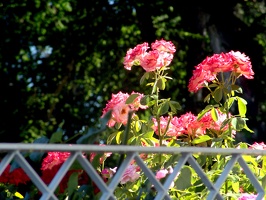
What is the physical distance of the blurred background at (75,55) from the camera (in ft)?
33.3

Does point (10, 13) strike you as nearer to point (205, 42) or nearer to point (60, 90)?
point (60, 90)

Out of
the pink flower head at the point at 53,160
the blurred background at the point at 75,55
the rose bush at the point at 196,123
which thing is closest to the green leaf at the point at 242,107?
the rose bush at the point at 196,123

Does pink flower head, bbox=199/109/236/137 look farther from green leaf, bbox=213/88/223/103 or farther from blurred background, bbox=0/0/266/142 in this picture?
blurred background, bbox=0/0/266/142

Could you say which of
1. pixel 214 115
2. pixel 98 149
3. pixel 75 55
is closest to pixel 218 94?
pixel 214 115

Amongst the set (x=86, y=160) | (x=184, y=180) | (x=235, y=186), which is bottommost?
(x=235, y=186)

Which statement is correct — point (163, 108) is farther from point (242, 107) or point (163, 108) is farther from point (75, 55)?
point (75, 55)

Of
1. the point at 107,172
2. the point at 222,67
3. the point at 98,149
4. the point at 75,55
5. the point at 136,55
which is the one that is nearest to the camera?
the point at 98,149

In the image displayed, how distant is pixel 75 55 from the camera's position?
35.2 feet

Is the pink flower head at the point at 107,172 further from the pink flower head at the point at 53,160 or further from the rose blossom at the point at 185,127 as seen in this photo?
the rose blossom at the point at 185,127

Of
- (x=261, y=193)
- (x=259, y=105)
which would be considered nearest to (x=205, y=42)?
(x=259, y=105)

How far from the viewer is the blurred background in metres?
10.2

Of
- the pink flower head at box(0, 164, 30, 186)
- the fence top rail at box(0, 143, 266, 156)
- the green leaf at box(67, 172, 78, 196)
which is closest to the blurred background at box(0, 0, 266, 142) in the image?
the pink flower head at box(0, 164, 30, 186)

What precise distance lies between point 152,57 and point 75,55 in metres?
7.57

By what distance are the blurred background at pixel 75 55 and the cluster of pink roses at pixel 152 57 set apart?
6537 millimetres
